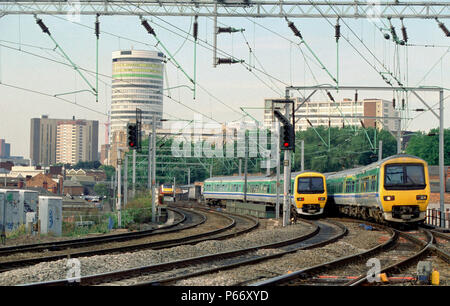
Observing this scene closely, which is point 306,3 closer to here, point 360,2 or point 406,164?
point 360,2

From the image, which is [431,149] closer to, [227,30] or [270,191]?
[270,191]

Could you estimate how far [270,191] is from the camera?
4588 centimetres

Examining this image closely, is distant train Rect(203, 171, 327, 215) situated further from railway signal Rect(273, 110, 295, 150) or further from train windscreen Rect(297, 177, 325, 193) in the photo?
railway signal Rect(273, 110, 295, 150)

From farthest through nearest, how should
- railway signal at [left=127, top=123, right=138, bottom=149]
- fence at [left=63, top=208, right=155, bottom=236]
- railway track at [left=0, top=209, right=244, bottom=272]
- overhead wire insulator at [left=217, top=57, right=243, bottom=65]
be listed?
railway signal at [left=127, top=123, right=138, bottom=149], fence at [left=63, top=208, right=155, bottom=236], overhead wire insulator at [left=217, top=57, right=243, bottom=65], railway track at [left=0, top=209, right=244, bottom=272]

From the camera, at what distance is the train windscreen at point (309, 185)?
37.7 m

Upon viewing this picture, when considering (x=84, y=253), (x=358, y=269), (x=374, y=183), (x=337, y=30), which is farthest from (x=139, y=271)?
(x=374, y=183)

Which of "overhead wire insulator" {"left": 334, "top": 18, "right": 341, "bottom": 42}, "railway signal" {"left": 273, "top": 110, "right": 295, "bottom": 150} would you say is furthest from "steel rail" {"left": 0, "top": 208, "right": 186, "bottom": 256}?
"overhead wire insulator" {"left": 334, "top": 18, "right": 341, "bottom": 42}

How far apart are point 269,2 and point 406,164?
8.70 m

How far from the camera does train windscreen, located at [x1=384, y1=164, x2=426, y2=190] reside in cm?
2647

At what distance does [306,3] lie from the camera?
80.6 feet

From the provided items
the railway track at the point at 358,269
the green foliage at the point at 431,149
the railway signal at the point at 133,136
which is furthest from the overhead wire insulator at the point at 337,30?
the green foliage at the point at 431,149

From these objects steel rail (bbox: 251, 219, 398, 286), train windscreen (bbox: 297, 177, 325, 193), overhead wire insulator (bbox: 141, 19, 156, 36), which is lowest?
steel rail (bbox: 251, 219, 398, 286)

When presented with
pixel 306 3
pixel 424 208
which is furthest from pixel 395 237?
A: pixel 306 3
